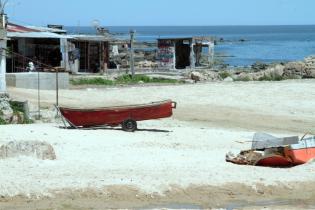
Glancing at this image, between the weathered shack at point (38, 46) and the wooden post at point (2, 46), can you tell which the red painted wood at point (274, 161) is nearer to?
the wooden post at point (2, 46)

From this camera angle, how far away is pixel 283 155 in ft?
46.3

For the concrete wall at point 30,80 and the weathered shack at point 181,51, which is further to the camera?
the weathered shack at point 181,51

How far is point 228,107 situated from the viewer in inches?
1051

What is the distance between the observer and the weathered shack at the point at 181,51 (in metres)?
48.8

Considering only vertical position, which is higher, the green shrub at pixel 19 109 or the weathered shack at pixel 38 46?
the weathered shack at pixel 38 46

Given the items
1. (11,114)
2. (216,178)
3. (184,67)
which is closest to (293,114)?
(11,114)

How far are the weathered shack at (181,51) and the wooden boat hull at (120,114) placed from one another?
29970mm

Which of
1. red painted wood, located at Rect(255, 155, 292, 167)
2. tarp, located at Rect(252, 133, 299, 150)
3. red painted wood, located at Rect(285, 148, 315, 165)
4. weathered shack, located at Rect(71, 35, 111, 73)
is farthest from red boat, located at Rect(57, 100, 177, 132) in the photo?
weathered shack, located at Rect(71, 35, 111, 73)

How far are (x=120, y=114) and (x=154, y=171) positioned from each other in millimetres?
5975

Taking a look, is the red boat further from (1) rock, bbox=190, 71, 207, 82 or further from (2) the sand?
(1) rock, bbox=190, 71, 207, 82

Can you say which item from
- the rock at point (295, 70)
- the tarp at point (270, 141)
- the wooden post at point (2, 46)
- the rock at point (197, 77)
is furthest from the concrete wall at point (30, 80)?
the tarp at point (270, 141)

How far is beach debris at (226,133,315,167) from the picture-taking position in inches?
553

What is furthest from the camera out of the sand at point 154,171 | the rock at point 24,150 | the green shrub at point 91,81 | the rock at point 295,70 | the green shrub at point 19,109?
the rock at point 295,70

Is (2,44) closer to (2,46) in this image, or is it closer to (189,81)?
(2,46)
